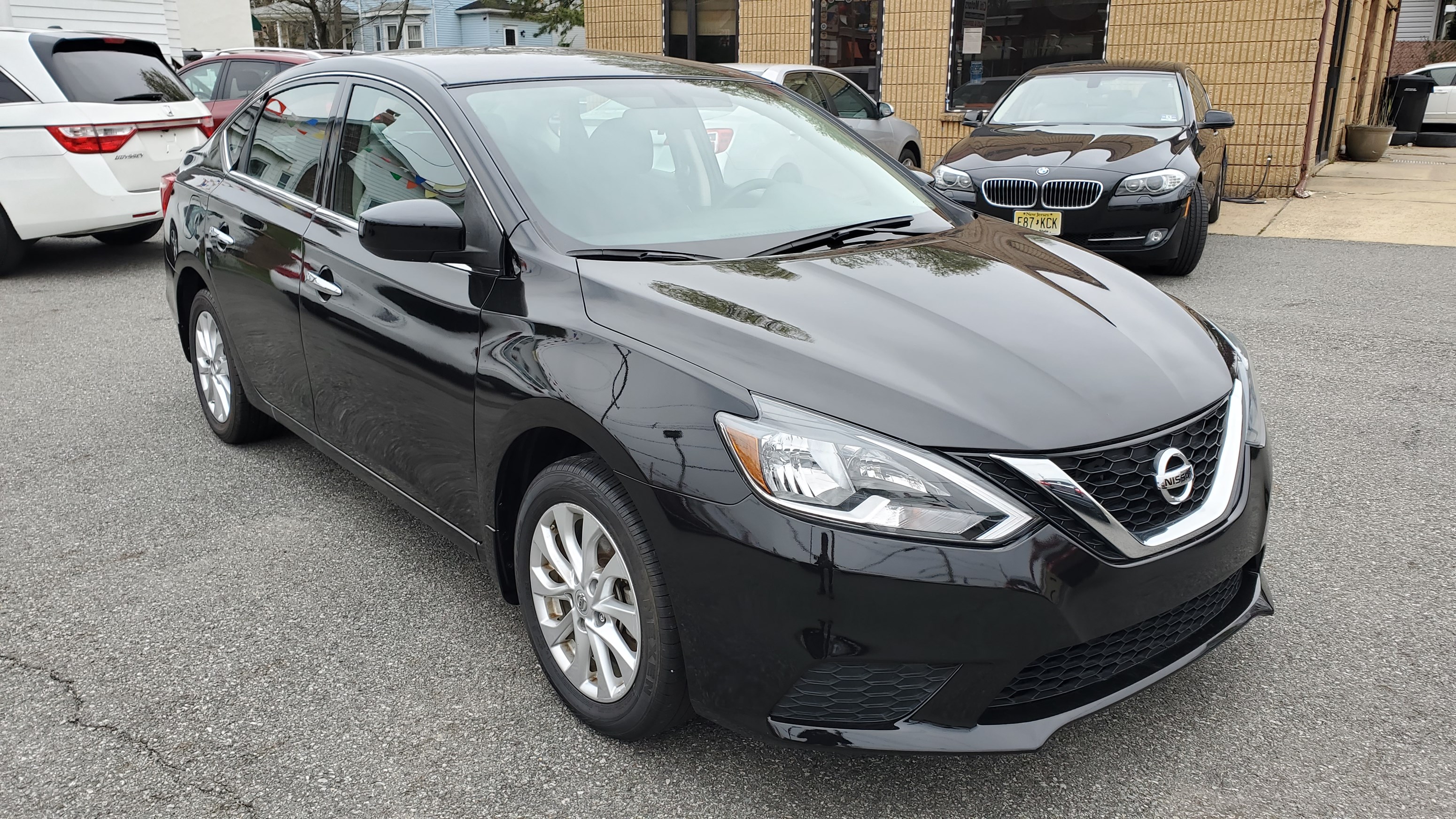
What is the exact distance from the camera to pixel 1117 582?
2037 millimetres

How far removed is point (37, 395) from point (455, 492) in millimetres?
3644

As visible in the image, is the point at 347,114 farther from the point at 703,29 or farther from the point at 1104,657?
the point at 703,29

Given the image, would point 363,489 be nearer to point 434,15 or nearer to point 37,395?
point 37,395

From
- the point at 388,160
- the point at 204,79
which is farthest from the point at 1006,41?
the point at 388,160

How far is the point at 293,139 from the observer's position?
3.79 meters

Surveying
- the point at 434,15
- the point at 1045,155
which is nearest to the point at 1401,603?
the point at 1045,155

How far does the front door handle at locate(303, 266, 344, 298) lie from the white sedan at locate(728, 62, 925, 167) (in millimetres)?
7566

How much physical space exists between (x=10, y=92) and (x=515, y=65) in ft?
21.4

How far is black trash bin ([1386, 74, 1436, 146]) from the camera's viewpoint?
19.7 metres

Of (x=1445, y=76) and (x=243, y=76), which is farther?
(x=1445, y=76)

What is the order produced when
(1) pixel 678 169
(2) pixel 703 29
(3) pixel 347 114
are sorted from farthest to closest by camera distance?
(2) pixel 703 29 < (3) pixel 347 114 < (1) pixel 678 169

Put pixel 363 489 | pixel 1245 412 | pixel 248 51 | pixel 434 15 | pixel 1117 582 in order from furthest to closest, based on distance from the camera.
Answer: pixel 434 15, pixel 248 51, pixel 363 489, pixel 1245 412, pixel 1117 582

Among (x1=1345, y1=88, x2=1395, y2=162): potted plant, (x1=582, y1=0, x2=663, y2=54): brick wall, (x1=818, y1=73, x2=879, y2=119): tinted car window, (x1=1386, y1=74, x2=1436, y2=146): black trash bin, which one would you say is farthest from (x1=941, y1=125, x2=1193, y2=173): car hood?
(x1=1386, y1=74, x2=1436, y2=146): black trash bin

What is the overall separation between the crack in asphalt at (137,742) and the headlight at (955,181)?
20.5 ft
